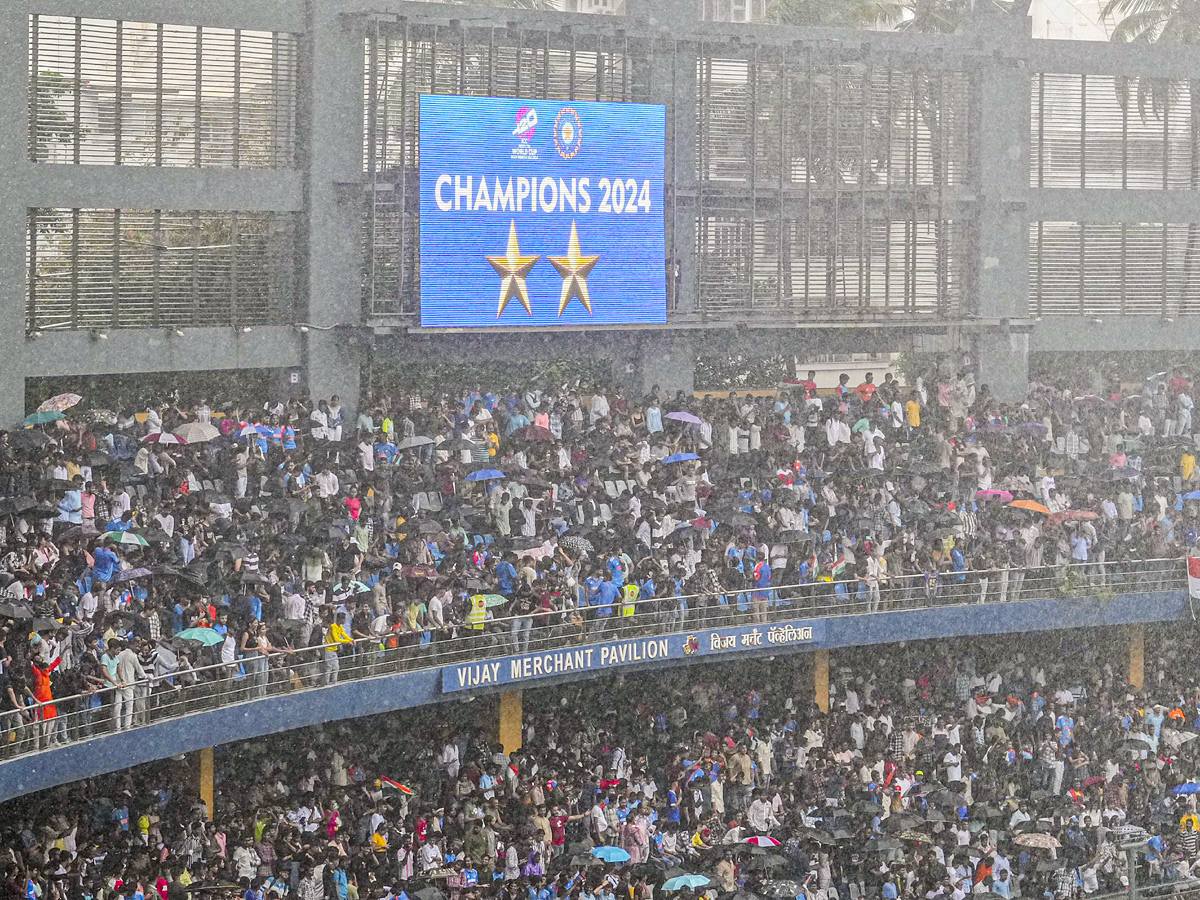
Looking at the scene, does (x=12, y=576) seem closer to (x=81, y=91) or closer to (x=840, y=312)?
(x=81, y=91)

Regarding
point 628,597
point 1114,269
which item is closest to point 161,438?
point 628,597

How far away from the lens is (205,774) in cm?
2302

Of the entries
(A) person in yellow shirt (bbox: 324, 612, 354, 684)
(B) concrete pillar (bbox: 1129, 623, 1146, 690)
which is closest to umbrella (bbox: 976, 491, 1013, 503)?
(B) concrete pillar (bbox: 1129, 623, 1146, 690)

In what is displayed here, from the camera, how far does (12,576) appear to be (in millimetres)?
20078

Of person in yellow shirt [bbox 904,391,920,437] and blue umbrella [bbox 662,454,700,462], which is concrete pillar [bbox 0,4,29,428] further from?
person in yellow shirt [bbox 904,391,920,437]

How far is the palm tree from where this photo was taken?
34469 mm

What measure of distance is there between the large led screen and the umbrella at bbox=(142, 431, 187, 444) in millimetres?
6024

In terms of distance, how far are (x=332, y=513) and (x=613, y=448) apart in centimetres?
503

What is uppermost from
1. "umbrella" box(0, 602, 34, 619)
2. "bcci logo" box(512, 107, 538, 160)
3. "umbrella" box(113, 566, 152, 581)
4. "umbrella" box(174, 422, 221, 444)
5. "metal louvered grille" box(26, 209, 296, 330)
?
"bcci logo" box(512, 107, 538, 160)

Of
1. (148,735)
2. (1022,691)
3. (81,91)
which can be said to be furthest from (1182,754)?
(81,91)

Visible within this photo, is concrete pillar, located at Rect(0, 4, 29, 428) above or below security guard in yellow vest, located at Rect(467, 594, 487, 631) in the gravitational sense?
above

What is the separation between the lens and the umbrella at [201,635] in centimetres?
2031

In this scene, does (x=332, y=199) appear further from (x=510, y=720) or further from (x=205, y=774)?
(x=205, y=774)

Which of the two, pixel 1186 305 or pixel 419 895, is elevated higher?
pixel 1186 305
